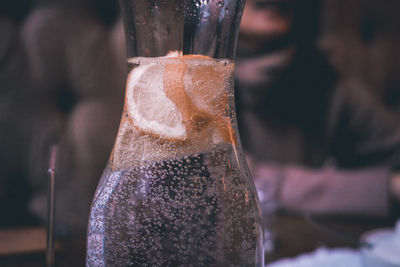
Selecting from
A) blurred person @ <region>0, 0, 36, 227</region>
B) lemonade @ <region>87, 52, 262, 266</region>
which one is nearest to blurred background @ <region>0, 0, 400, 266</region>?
blurred person @ <region>0, 0, 36, 227</region>

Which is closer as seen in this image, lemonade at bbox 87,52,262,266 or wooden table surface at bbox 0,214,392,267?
lemonade at bbox 87,52,262,266

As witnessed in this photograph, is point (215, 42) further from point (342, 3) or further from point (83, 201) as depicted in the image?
point (342, 3)

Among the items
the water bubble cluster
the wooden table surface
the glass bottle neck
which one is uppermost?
the glass bottle neck

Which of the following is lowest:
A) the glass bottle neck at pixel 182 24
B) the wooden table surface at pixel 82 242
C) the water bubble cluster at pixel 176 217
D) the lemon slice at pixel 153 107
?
the wooden table surface at pixel 82 242

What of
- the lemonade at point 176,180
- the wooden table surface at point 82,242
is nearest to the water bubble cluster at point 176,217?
the lemonade at point 176,180

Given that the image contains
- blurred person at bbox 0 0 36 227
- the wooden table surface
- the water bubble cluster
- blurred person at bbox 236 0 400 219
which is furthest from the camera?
blurred person at bbox 236 0 400 219

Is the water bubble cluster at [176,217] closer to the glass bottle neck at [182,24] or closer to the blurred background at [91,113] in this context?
the glass bottle neck at [182,24]

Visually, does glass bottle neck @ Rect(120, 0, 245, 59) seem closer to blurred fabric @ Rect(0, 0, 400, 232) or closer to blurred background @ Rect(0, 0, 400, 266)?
blurred background @ Rect(0, 0, 400, 266)
